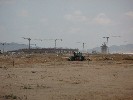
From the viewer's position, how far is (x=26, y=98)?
46.6 feet

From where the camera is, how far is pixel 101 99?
1406 centimetres

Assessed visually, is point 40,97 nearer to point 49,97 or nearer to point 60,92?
point 49,97

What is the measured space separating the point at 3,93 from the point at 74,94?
4169mm

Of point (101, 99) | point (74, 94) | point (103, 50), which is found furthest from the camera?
point (103, 50)

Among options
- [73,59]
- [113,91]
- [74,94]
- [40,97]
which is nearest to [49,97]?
[40,97]

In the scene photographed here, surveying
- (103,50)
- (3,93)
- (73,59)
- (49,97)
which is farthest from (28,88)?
(103,50)

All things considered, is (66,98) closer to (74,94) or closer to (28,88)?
(74,94)

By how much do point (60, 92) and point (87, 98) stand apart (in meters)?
2.53

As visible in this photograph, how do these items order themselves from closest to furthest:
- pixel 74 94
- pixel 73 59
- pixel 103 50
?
pixel 74 94, pixel 73 59, pixel 103 50

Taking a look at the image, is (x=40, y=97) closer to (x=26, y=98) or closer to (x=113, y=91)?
(x=26, y=98)

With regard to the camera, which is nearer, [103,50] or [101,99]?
[101,99]

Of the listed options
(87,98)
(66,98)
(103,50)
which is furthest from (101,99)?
(103,50)

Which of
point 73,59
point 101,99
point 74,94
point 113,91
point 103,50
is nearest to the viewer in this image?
point 101,99

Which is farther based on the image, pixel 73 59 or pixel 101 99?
pixel 73 59
